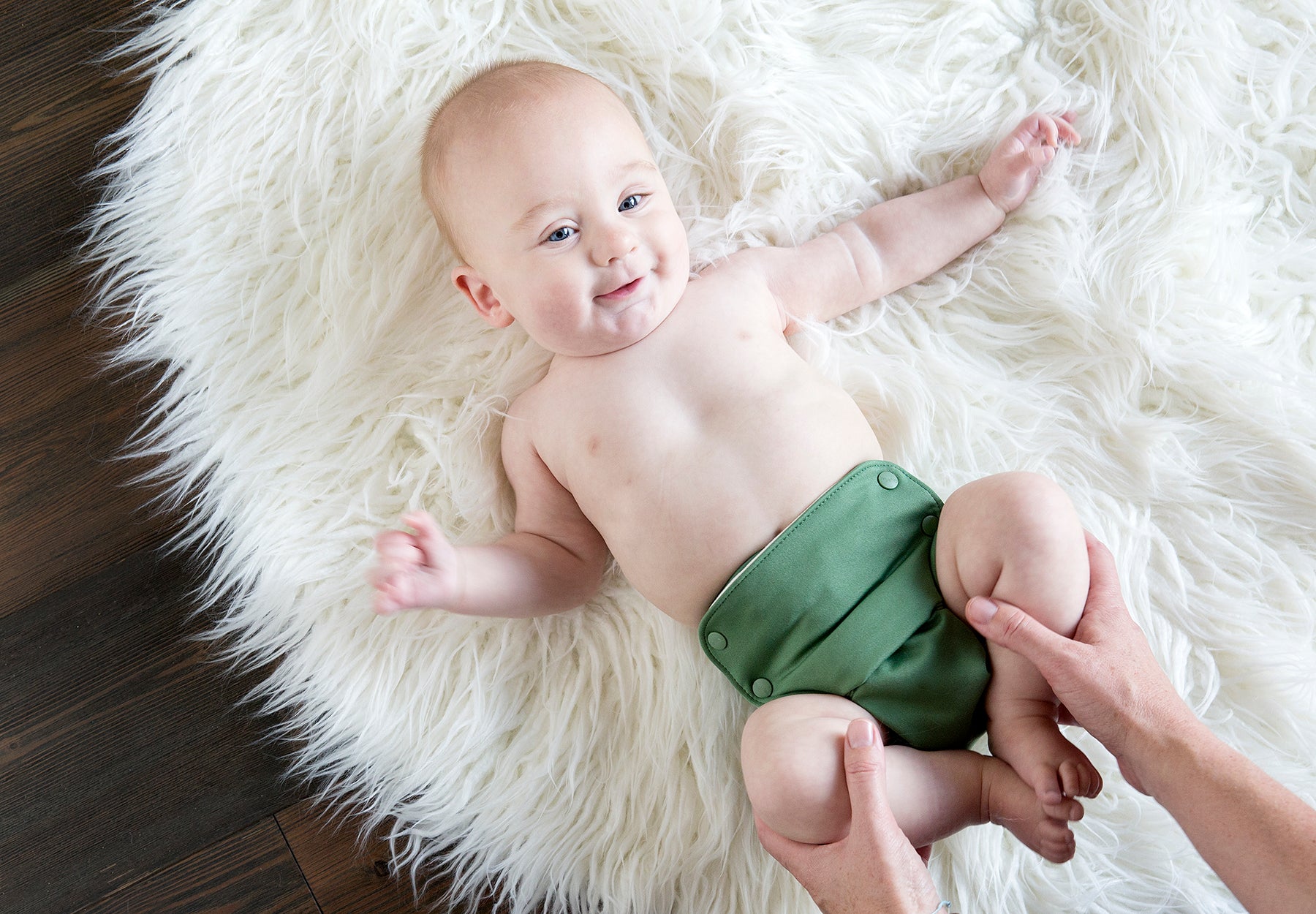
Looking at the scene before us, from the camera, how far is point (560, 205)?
1186 mm

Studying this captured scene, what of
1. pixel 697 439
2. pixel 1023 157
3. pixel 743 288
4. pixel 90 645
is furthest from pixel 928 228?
pixel 90 645

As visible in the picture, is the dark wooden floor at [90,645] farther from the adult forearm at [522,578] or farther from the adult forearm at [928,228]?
the adult forearm at [928,228]

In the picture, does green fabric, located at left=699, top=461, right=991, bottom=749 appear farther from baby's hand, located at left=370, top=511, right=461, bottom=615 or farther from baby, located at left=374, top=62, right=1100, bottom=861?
baby's hand, located at left=370, top=511, right=461, bottom=615

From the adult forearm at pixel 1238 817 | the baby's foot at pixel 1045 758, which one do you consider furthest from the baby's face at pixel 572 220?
the adult forearm at pixel 1238 817

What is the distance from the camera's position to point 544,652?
1.39 metres

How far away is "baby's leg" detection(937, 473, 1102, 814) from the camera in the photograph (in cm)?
105

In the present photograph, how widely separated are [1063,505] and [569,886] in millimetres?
899

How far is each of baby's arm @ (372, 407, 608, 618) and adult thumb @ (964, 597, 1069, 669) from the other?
56 cm

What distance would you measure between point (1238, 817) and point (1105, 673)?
180 millimetres

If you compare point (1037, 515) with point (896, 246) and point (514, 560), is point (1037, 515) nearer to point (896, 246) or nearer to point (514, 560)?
point (896, 246)

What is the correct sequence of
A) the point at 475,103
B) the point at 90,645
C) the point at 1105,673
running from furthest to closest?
the point at 90,645, the point at 475,103, the point at 1105,673

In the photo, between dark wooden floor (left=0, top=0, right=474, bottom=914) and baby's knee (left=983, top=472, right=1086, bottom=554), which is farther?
dark wooden floor (left=0, top=0, right=474, bottom=914)

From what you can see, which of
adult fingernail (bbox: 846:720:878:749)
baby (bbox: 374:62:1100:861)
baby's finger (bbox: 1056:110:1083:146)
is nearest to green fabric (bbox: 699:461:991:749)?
baby (bbox: 374:62:1100:861)

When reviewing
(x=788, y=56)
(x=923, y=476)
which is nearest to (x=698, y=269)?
(x=788, y=56)
